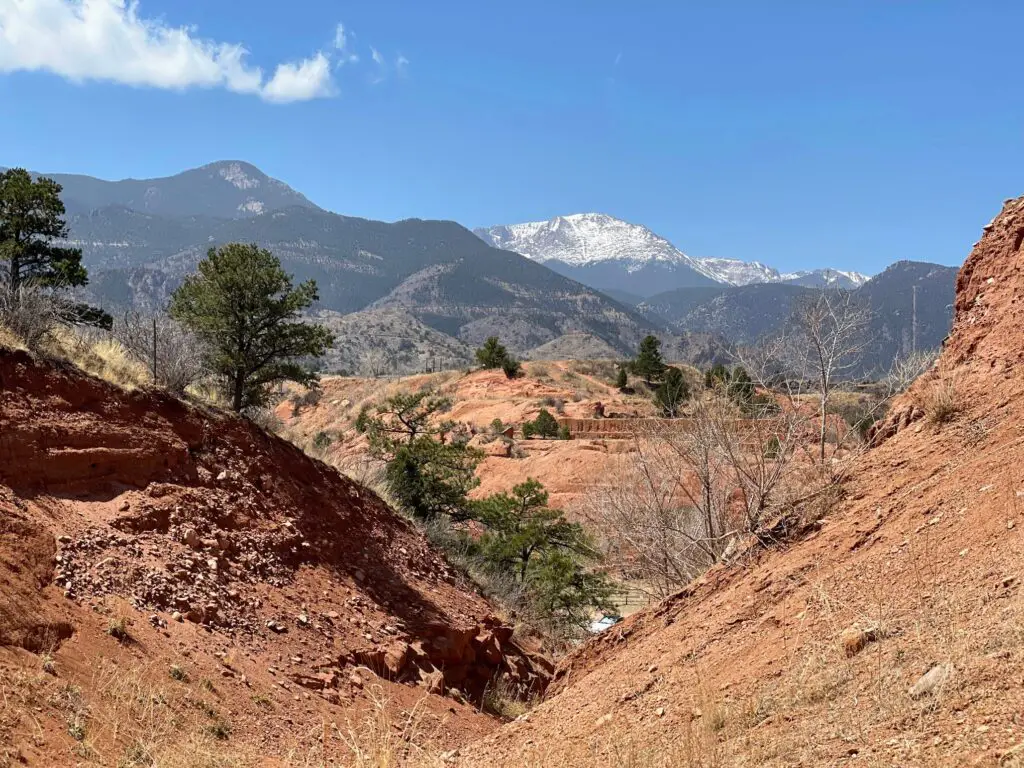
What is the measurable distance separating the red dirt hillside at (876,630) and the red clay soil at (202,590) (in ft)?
6.13

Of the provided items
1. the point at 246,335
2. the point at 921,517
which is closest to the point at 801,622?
the point at 921,517

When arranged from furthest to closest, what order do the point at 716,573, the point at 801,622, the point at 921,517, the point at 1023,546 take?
the point at 716,573, the point at 921,517, the point at 801,622, the point at 1023,546

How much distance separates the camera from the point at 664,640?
740 cm

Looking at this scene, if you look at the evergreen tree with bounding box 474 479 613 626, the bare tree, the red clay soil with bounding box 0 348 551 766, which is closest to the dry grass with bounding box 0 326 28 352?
the red clay soil with bounding box 0 348 551 766

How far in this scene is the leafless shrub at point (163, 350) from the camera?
40.1 feet

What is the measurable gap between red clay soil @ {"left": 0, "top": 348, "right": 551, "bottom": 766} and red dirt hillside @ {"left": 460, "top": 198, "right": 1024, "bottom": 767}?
1867 millimetres

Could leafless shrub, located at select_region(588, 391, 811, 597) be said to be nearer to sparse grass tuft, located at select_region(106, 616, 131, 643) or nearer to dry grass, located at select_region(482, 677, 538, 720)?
dry grass, located at select_region(482, 677, 538, 720)

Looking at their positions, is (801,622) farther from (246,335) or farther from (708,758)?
(246,335)

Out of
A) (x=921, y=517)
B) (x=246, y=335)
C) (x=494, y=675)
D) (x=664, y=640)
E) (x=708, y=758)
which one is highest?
(x=246, y=335)

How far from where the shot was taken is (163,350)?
492 inches

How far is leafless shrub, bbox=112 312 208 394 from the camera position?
12234mm

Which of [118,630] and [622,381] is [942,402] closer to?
[118,630]

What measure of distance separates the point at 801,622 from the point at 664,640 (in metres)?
1.86

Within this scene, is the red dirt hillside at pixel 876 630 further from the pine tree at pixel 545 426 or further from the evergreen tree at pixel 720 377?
the pine tree at pixel 545 426
